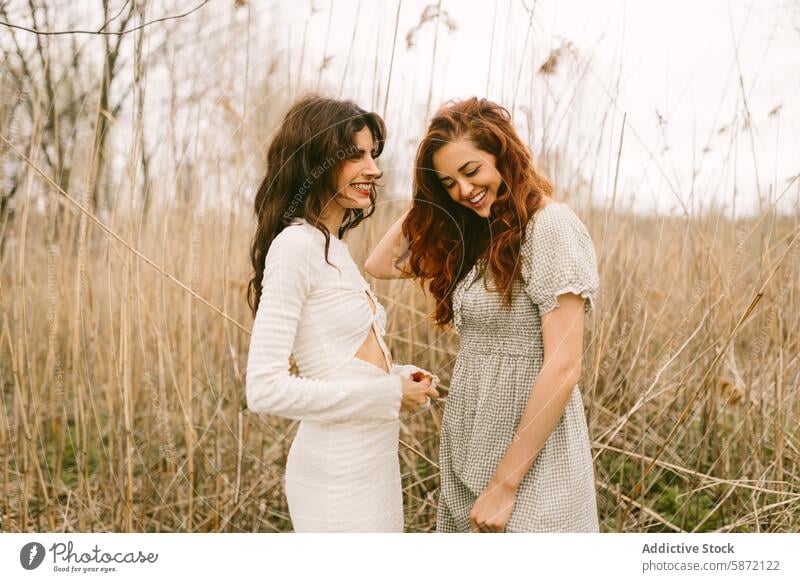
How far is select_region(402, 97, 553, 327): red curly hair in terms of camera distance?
1.02 metres

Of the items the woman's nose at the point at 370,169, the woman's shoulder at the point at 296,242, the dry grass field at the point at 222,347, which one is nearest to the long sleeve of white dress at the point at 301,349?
the woman's shoulder at the point at 296,242

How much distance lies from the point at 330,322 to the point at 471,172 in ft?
1.12

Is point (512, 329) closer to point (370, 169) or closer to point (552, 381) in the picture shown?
point (552, 381)

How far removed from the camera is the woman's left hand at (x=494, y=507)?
3.27 ft

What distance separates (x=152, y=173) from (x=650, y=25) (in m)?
1.14

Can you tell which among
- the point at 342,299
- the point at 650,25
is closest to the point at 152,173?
the point at 342,299

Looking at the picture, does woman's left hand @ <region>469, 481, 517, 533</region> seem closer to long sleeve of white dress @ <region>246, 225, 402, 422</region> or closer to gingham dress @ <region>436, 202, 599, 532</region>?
gingham dress @ <region>436, 202, 599, 532</region>

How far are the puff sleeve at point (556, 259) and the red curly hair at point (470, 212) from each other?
2 centimetres

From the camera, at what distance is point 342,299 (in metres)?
0.97

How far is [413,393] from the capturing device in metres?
1.01

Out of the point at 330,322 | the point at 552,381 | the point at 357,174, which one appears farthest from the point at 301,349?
the point at 552,381

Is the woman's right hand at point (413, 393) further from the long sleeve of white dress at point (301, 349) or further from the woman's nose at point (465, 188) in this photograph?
the woman's nose at point (465, 188)

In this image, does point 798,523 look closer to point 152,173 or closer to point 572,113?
point 572,113

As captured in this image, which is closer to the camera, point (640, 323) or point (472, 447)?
point (472, 447)
